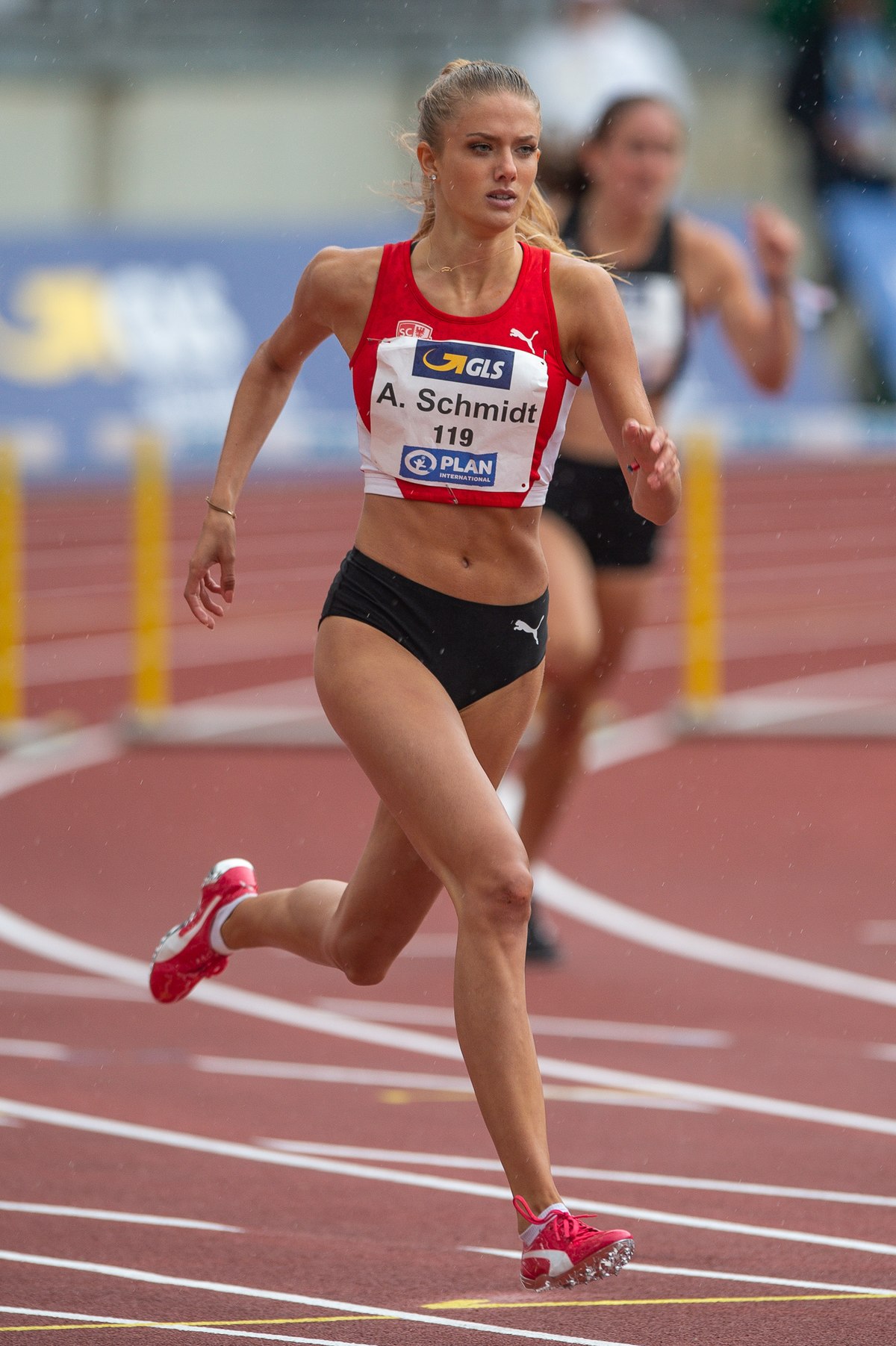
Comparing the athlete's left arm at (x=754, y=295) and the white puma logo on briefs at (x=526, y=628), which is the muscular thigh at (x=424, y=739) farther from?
the athlete's left arm at (x=754, y=295)

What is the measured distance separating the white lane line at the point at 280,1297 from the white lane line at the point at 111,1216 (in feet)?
1.00

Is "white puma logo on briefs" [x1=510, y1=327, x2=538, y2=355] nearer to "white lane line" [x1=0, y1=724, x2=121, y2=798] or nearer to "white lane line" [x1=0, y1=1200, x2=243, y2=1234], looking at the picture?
"white lane line" [x1=0, y1=1200, x2=243, y2=1234]

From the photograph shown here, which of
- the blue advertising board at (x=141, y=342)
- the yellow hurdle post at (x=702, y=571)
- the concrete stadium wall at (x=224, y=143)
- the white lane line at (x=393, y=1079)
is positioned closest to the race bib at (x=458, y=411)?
the white lane line at (x=393, y=1079)

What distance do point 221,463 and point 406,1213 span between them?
1.59 metres

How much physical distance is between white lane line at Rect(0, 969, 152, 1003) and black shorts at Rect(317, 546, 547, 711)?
10.2ft

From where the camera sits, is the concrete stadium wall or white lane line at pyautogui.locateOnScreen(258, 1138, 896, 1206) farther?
the concrete stadium wall

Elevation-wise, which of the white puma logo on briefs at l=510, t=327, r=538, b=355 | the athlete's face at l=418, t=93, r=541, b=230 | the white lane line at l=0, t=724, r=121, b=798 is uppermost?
the athlete's face at l=418, t=93, r=541, b=230

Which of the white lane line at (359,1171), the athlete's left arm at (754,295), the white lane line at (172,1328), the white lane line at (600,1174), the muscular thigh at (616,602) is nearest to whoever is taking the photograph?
the white lane line at (172,1328)

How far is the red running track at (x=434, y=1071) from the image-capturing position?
4.33 metres

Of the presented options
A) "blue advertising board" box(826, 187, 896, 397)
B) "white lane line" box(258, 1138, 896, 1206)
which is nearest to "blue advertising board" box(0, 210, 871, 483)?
"blue advertising board" box(826, 187, 896, 397)

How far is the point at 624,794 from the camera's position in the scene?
10.5 meters

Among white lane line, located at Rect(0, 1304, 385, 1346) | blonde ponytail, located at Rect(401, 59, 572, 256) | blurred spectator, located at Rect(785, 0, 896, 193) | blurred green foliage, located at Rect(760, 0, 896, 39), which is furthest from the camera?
blurred green foliage, located at Rect(760, 0, 896, 39)

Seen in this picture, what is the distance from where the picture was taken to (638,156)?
720 cm

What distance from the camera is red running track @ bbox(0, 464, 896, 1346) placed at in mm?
4328
